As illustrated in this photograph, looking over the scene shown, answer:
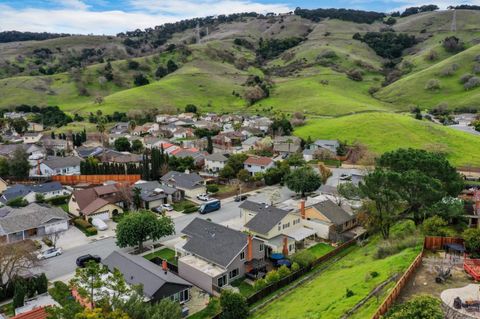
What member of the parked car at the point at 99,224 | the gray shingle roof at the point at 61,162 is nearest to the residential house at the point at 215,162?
the gray shingle roof at the point at 61,162

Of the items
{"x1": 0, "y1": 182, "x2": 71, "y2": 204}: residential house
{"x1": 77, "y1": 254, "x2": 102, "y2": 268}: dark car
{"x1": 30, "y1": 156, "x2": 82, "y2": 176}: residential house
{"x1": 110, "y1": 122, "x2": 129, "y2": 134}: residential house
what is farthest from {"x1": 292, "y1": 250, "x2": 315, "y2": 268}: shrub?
{"x1": 110, "y1": 122, "x2": 129, "y2": 134}: residential house

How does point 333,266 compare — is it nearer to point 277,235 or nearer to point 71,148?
point 277,235

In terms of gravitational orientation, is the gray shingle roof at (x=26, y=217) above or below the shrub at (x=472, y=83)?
below

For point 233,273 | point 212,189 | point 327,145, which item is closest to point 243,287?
point 233,273

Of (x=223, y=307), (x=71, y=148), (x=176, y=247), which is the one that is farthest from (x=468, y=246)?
(x=71, y=148)

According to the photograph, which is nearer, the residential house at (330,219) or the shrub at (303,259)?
the shrub at (303,259)

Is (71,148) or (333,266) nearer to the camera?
(333,266)

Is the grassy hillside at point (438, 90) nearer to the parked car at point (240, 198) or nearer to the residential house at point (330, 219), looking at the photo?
the parked car at point (240, 198)
